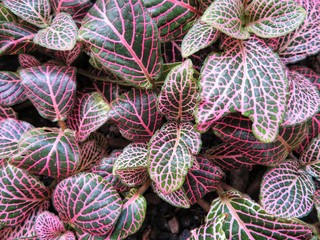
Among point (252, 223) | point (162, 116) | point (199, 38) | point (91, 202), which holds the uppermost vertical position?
point (199, 38)

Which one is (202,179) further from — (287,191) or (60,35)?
(60,35)

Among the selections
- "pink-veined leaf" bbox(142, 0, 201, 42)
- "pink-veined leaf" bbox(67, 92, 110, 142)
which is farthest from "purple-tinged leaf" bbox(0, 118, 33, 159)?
"pink-veined leaf" bbox(142, 0, 201, 42)

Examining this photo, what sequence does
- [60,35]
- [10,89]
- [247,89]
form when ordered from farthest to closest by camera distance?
1. [10,89]
2. [60,35]
3. [247,89]

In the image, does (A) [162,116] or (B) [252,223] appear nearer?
(B) [252,223]

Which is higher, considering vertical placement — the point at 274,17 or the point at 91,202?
the point at 274,17

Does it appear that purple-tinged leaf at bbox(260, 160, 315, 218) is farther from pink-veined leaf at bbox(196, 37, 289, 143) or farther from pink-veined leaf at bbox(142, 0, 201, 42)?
pink-veined leaf at bbox(142, 0, 201, 42)

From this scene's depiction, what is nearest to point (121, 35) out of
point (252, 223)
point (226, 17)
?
point (226, 17)

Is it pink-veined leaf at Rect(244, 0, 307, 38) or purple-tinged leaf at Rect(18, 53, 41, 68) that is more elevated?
pink-veined leaf at Rect(244, 0, 307, 38)
